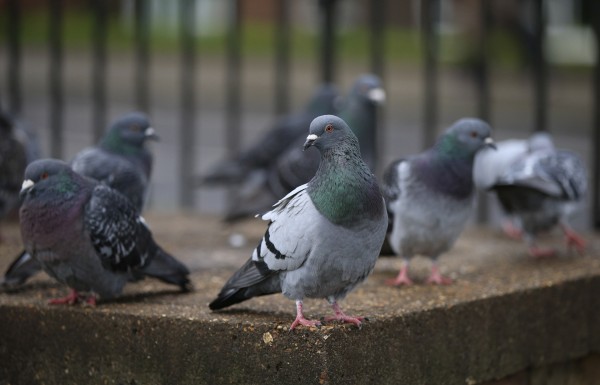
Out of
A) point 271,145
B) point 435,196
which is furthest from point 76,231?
point 271,145

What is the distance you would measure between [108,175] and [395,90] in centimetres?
1452

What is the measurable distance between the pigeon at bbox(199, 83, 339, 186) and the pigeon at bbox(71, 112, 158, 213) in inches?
57.8

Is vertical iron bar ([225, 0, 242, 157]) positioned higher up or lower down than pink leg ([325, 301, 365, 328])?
higher up

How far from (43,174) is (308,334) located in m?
1.30

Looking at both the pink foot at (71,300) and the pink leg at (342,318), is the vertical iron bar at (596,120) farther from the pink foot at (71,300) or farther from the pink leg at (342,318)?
the pink foot at (71,300)

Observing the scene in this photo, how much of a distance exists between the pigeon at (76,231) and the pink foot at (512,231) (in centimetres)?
257

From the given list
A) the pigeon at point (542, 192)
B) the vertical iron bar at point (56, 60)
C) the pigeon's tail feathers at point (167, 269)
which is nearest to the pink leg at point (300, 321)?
the pigeon's tail feathers at point (167, 269)

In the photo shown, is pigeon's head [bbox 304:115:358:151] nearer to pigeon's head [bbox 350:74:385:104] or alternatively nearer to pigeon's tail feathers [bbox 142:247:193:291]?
pigeon's tail feathers [bbox 142:247:193:291]

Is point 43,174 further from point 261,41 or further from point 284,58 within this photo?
point 261,41

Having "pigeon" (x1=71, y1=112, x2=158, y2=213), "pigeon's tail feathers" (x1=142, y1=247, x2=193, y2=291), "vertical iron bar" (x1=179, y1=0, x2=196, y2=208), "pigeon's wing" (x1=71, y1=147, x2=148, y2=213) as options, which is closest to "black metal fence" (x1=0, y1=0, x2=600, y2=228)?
"vertical iron bar" (x1=179, y1=0, x2=196, y2=208)

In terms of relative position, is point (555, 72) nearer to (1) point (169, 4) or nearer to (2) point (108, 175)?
(1) point (169, 4)

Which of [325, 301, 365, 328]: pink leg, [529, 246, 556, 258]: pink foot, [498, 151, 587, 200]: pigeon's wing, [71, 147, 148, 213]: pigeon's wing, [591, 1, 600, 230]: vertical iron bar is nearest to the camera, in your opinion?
[325, 301, 365, 328]: pink leg

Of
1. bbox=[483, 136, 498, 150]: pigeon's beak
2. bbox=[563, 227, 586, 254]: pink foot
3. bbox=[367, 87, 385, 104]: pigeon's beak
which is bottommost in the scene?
bbox=[563, 227, 586, 254]: pink foot

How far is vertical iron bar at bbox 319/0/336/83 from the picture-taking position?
7.18 meters
